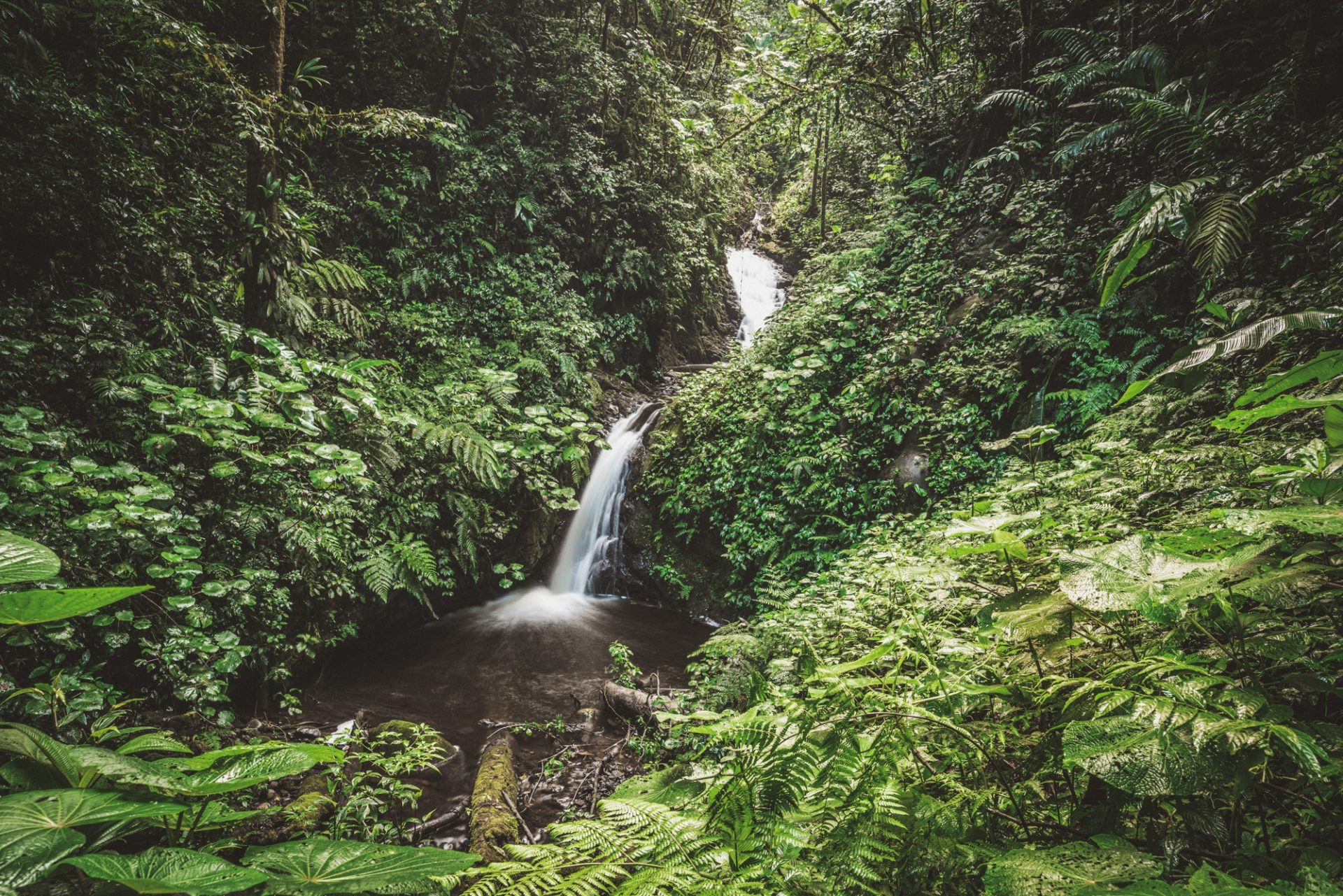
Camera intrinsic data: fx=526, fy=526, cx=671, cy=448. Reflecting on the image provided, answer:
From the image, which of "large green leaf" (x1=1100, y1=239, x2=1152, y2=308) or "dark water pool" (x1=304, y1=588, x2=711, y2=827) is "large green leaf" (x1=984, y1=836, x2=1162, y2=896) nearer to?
"large green leaf" (x1=1100, y1=239, x2=1152, y2=308)

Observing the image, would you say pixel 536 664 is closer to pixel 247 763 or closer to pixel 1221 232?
pixel 247 763

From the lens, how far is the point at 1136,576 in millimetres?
1057

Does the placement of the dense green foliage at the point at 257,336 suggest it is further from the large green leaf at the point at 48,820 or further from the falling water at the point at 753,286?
the falling water at the point at 753,286

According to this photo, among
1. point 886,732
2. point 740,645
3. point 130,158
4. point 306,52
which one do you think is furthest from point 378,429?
point 306,52

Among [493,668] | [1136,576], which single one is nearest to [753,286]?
[493,668]

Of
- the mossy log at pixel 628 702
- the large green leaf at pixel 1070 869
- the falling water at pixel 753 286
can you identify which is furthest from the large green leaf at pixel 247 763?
the falling water at pixel 753 286

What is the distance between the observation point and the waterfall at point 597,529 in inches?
315

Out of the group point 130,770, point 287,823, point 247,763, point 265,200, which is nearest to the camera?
point 130,770

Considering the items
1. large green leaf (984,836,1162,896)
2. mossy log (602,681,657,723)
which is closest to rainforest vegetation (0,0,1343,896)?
large green leaf (984,836,1162,896)

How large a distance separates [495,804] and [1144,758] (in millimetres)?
3483

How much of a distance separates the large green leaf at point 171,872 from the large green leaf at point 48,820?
4 centimetres

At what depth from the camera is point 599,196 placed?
9.55 meters

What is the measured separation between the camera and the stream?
403 cm

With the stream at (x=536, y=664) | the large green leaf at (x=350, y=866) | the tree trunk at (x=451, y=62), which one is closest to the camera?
the large green leaf at (x=350, y=866)
